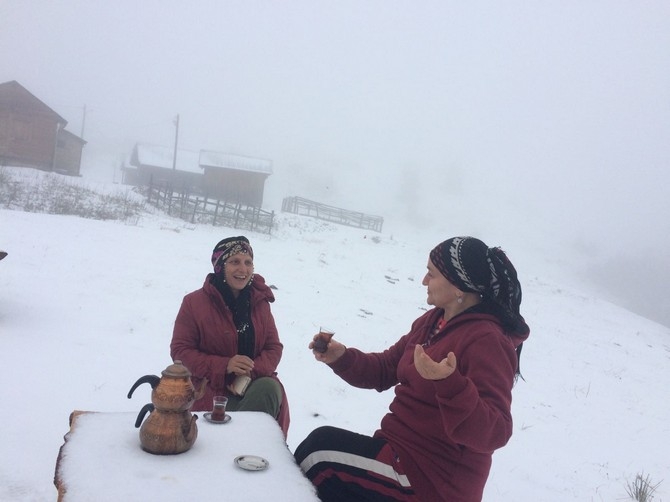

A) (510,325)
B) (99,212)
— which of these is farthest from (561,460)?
(99,212)

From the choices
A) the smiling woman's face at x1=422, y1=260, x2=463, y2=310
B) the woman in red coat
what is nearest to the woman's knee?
the woman in red coat

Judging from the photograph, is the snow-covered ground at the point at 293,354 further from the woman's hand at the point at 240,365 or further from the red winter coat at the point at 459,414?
the red winter coat at the point at 459,414

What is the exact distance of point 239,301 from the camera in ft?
11.5

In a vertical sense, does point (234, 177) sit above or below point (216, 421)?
above

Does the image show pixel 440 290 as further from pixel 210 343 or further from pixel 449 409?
pixel 210 343

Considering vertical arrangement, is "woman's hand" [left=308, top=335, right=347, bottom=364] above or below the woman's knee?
above

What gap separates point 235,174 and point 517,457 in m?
33.2

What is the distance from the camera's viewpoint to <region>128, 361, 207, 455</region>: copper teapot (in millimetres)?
1821

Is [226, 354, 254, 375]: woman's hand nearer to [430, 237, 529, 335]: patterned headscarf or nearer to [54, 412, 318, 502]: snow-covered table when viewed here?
[54, 412, 318, 502]: snow-covered table

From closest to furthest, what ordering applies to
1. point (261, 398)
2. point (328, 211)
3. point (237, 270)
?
point (261, 398) → point (237, 270) → point (328, 211)

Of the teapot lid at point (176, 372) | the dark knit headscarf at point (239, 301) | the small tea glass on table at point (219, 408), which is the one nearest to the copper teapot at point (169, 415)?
the teapot lid at point (176, 372)

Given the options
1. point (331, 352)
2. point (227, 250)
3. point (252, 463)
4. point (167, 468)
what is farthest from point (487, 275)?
point (227, 250)

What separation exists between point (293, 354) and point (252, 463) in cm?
461

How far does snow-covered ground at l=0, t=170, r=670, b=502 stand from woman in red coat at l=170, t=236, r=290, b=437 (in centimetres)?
112
